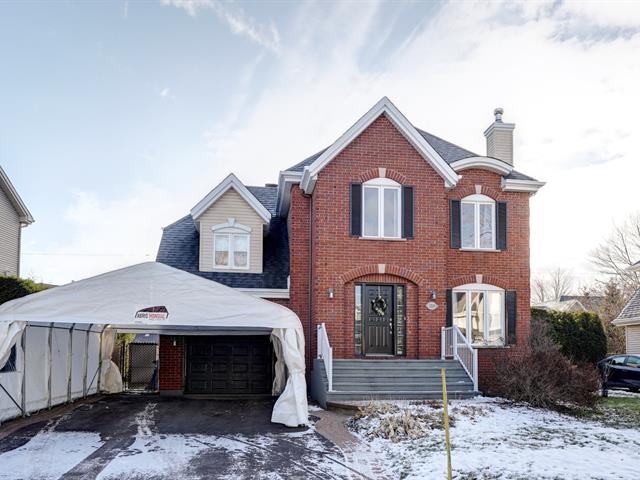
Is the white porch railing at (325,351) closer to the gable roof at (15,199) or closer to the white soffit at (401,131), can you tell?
the white soffit at (401,131)

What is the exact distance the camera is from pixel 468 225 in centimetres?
1762

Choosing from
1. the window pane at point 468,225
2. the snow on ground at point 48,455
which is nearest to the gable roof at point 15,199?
the snow on ground at point 48,455

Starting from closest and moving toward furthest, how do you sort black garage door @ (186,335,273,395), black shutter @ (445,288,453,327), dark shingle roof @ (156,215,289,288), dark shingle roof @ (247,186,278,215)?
black shutter @ (445,288,453,327) → dark shingle roof @ (156,215,289,288) → black garage door @ (186,335,273,395) → dark shingle roof @ (247,186,278,215)

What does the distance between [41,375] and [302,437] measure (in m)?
6.52

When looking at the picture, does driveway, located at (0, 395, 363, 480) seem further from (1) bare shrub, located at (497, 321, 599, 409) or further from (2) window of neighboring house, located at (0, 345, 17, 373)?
(1) bare shrub, located at (497, 321, 599, 409)

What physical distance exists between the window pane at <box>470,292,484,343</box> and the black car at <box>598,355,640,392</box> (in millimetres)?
4525

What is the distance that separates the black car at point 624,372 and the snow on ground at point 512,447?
8.08m

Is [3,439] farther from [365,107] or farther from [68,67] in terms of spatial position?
[365,107]

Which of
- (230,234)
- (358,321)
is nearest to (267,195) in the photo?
(230,234)

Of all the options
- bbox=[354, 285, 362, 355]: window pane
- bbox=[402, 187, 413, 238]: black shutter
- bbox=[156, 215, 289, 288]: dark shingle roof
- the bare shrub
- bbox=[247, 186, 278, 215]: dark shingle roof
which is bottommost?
the bare shrub

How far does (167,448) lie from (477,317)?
1022 cm

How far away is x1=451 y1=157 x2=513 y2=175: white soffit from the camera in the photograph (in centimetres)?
1728

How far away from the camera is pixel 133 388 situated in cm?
2203

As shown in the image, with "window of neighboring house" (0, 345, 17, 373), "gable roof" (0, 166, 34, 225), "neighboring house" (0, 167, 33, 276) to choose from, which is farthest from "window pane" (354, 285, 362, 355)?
"gable roof" (0, 166, 34, 225)
